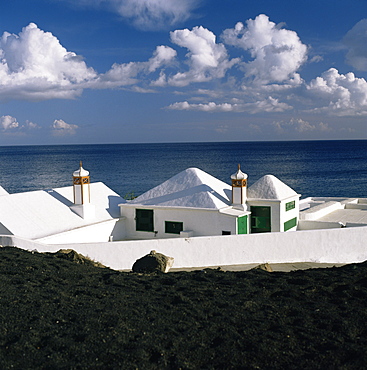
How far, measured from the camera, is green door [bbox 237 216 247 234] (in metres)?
20.8

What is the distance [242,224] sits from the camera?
21.1 meters

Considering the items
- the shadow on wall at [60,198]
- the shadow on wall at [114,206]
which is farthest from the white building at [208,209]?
the shadow on wall at [60,198]

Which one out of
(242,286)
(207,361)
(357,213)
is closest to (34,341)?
(207,361)

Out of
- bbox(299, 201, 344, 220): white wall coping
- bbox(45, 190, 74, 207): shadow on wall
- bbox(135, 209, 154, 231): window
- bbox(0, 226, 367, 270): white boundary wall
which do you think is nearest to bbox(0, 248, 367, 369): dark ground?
bbox(0, 226, 367, 270): white boundary wall

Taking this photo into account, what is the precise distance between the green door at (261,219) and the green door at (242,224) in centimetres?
109

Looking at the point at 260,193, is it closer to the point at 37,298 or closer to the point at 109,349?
the point at 37,298

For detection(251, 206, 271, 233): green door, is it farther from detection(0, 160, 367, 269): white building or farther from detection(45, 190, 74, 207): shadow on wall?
detection(45, 190, 74, 207): shadow on wall

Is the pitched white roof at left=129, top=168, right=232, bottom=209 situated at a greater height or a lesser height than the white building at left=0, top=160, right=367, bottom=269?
greater

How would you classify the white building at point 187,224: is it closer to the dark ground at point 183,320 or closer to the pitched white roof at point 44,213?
the pitched white roof at point 44,213

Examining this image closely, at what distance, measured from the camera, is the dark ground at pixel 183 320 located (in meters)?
7.18

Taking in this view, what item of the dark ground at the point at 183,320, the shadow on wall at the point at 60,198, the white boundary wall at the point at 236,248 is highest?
the shadow on wall at the point at 60,198

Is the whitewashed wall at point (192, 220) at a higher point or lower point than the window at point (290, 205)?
lower

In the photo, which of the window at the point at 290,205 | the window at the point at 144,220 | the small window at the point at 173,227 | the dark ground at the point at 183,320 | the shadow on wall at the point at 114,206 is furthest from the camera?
the shadow on wall at the point at 114,206

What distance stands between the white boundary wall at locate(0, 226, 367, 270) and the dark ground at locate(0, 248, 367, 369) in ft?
16.8
